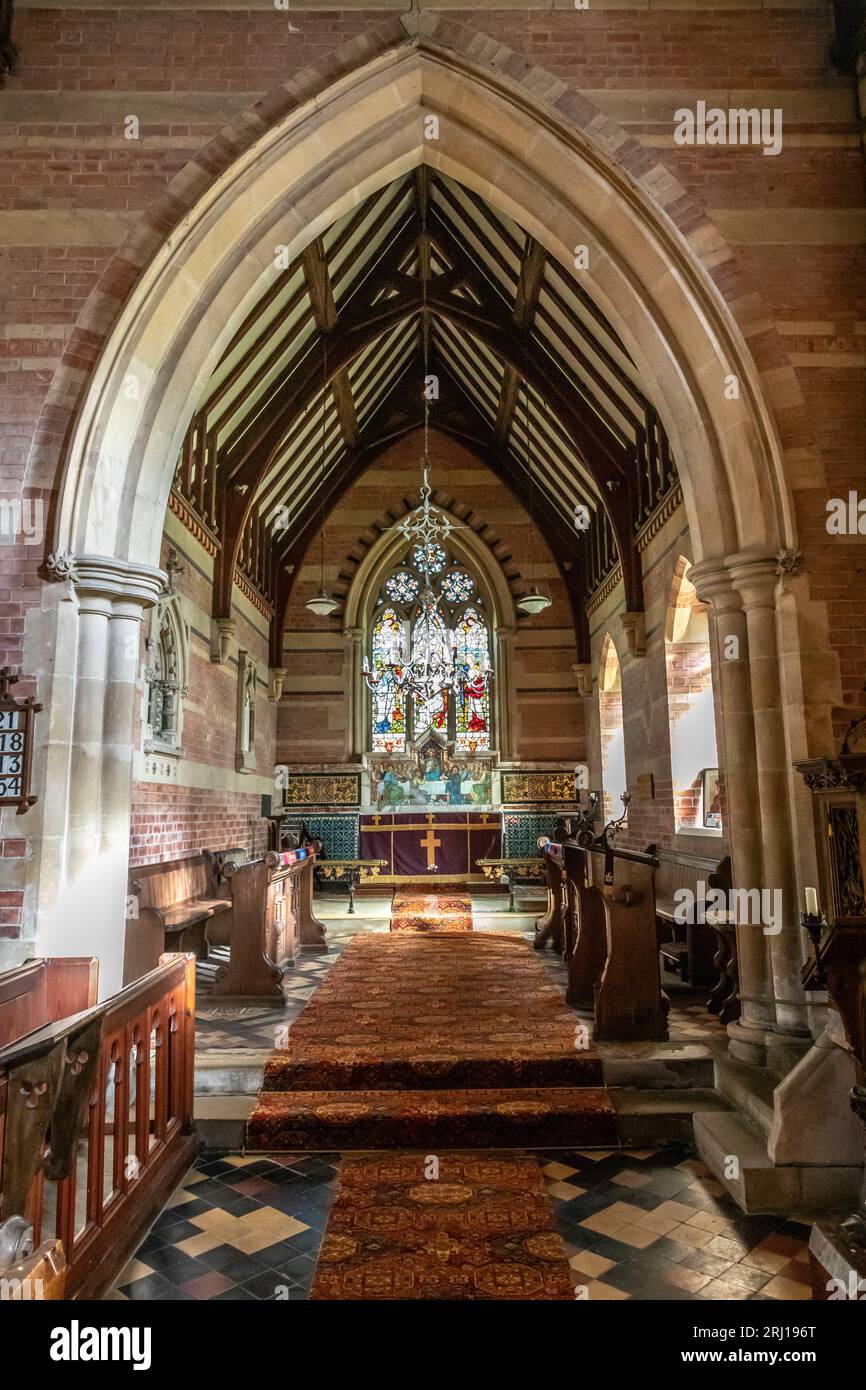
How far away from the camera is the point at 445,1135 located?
3.72m

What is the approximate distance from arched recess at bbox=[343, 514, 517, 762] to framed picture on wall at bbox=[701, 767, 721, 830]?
5.13 m

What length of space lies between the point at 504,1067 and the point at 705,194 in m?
4.98

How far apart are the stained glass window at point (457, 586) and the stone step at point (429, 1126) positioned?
1028 centimetres

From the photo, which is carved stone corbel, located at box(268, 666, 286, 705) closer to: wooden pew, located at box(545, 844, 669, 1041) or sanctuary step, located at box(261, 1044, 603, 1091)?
wooden pew, located at box(545, 844, 669, 1041)

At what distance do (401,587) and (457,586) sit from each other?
92cm

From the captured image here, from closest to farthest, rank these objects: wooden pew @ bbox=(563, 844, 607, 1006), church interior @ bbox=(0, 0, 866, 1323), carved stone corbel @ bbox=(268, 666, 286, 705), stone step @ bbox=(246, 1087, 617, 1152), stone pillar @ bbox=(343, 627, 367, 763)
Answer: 1. church interior @ bbox=(0, 0, 866, 1323)
2. stone step @ bbox=(246, 1087, 617, 1152)
3. wooden pew @ bbox=(563, 844, 607, 1006)
4. carved stone corbel @ bbox=(268, 666, 286, 705)
5. stone pillar @ bbox=(343, 627, 367, 763)

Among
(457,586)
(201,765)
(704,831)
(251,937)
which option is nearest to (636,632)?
(704,831)

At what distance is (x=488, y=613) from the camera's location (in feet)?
43.8

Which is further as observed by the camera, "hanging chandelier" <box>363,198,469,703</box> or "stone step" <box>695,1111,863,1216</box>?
"hanging chandelier" <box>363,198,469,703</box>

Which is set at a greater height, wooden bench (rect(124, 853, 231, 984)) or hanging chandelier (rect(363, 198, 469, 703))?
hanging chandelier (rect(363, 198, 469, 703))

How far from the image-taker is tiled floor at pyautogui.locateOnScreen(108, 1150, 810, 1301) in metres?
2.55

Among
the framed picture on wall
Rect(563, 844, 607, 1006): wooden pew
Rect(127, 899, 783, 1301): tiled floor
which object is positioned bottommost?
Rect(127, 899, 783, 1301): tiled floor

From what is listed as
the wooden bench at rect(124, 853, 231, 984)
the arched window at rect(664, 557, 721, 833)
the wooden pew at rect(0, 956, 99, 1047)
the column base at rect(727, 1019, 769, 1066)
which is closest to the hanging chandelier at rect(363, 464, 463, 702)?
the arched window at rect(664, 557, 721, 833)

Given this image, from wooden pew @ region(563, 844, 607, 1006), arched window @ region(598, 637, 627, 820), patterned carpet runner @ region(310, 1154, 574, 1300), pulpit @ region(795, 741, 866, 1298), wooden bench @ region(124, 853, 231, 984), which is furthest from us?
arched window @ region(598, 637, 627, 820)
